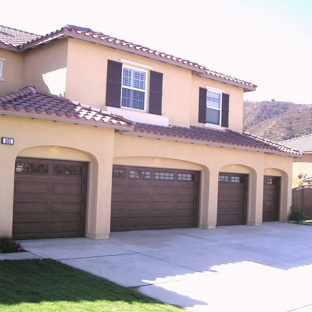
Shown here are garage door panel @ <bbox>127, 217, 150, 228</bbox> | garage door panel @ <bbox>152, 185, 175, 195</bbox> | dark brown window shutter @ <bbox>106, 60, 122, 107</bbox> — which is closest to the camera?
dark brown window shutter @ <bbox>106, 60, 122, 107</bbox>

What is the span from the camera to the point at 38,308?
638 centimetres

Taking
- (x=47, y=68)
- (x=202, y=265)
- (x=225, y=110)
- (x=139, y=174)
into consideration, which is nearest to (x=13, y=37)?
(x=47, y=68)

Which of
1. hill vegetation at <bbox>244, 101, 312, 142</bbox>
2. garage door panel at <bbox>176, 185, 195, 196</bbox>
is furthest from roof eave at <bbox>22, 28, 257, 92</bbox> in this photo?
hill vegetation at <bbox>244, 101, 312, 142</bbox>

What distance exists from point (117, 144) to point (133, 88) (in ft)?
8.90

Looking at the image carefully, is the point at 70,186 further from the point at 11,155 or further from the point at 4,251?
the point at 4,251

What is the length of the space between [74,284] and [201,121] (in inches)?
489

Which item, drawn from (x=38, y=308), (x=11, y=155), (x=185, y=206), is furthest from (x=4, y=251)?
Result: (x=185, y=206)

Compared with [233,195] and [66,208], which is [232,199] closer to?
[233,195]

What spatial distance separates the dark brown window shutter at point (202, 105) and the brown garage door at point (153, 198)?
111 inches

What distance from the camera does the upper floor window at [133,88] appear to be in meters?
15.6

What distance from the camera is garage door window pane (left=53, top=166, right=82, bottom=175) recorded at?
13.2m

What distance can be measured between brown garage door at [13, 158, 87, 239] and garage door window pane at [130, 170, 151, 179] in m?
2.38

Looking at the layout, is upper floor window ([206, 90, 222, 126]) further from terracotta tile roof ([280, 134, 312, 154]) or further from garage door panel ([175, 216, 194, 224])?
terracotta tile roof ([280, 134, 312, 154])

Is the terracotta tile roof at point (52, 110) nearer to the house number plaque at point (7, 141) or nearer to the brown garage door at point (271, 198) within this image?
the house number plaque at point (7, 141)
